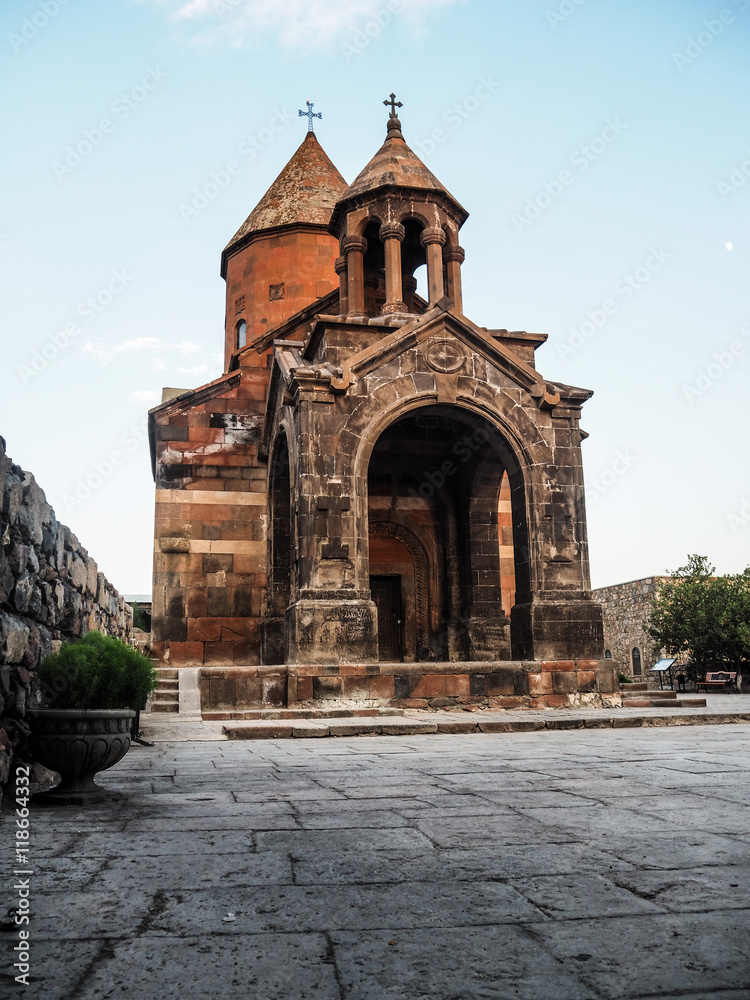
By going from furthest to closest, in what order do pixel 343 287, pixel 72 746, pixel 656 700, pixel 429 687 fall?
pixel 343 287, pixel 656 700, pixel 429 687, pixel 72 746

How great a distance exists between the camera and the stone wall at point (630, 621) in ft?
94.7

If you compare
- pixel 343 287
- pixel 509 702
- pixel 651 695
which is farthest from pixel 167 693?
pixel 343 287

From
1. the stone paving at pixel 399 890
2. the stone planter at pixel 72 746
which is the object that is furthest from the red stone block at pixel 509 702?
the stone planter at pixel 72 746

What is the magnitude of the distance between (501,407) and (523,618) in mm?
3336

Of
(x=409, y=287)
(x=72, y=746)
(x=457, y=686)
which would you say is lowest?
(x=457, y=686)

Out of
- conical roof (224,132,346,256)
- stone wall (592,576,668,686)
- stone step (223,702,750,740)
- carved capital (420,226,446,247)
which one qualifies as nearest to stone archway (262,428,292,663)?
carved capital (420,226,446,247)

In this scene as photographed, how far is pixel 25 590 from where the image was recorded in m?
4.59

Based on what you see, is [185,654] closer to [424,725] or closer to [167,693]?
[167,693]

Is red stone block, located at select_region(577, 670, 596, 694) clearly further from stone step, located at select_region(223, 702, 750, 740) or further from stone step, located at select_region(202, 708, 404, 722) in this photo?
stone step, located at select_region(202, 708, 404, 722)

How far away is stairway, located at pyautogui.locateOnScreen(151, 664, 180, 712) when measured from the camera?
11242 mm

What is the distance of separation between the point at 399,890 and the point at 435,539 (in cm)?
1336

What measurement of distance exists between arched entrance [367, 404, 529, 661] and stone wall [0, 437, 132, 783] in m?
9.60

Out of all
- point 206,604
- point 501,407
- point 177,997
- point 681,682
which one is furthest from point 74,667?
point 681,682

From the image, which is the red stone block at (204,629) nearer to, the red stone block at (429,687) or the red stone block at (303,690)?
the red stone block at (303,690)
